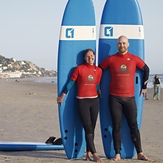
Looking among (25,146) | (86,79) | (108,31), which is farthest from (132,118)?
(25,146)

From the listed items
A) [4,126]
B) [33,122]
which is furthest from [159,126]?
[4,126]

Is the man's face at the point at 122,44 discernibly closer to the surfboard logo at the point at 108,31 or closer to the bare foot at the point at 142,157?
the surfboard logo at the point at 108,31

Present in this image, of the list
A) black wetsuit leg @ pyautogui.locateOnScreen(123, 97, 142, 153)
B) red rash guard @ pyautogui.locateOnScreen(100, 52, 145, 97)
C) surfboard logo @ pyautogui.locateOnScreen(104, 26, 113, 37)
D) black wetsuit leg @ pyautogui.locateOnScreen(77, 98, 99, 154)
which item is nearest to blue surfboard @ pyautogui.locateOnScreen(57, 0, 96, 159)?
surfboard logo @ pyautogui.locateOnScreen(104, 26, 113, 37)

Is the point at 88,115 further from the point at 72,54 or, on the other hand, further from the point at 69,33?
the point at 69,33

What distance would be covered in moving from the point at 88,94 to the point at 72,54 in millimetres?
600

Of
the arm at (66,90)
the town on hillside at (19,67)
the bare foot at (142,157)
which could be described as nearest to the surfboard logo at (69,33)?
the arm at (66,90)

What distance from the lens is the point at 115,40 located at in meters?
5.08

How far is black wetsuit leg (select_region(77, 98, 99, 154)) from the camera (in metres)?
4.64

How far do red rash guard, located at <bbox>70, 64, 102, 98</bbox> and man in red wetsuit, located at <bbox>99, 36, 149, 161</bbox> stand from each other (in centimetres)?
19

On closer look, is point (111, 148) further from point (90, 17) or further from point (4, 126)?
point (4, 126)

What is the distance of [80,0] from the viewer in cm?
508

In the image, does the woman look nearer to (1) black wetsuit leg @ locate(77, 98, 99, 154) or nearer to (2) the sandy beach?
(1) black wetsuit leg @ locate(77, 98, 99, 154)

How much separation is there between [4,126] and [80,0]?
3337 mm

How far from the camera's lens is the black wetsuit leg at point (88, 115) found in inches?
183
